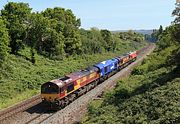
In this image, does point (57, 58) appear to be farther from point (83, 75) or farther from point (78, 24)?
point (83, 75)

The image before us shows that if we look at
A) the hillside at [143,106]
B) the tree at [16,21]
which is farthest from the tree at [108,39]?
the hillside at [143,106]

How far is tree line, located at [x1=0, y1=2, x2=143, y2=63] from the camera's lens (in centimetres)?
6178

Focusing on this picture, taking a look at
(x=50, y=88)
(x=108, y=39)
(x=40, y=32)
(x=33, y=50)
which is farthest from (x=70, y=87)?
(x=108, y=39)

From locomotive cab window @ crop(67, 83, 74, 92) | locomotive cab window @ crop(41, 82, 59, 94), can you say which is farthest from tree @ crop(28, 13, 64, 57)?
locomotive cab window @ crop(41, 82, 59, 94)

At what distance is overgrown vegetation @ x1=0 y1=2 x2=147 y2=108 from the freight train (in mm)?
6097

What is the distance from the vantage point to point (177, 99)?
84.2ft

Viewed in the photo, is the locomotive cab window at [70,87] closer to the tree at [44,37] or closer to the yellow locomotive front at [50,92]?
the yellow locomotive front at [50,92]

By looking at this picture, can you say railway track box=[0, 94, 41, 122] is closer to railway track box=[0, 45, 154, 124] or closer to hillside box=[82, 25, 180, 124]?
railway track box=[0, 45, 154, 124]

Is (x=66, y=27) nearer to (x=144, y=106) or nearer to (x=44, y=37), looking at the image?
(x=44, y=37)

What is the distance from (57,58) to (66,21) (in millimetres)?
15356

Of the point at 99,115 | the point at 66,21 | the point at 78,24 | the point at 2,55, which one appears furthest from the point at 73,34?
the point at 99,115

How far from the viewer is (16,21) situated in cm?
6206

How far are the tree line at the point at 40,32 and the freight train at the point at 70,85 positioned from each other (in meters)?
11.6

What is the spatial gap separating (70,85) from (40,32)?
28.0 meters
